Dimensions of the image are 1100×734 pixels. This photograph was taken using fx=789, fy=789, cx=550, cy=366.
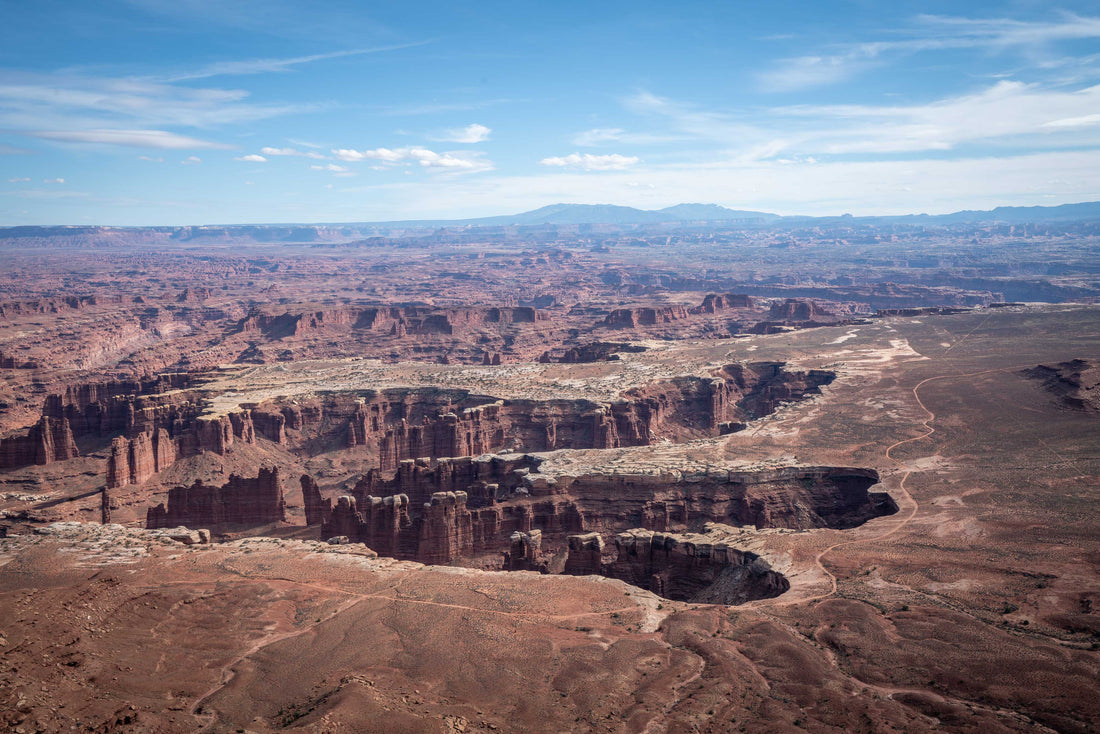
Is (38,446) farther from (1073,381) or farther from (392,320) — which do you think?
(392,320)

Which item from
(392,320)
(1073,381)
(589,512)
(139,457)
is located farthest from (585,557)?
(392,320)

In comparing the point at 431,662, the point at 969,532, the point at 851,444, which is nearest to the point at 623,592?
the point at 431,662

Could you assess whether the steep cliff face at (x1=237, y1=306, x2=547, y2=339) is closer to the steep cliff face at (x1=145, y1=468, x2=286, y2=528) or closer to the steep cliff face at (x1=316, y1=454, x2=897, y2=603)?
the steep cliff face at (x1=145, y1=468, x2=286, y2=528)

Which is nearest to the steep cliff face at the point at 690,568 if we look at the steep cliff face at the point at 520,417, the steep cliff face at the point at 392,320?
the steep cliff face at the point at 520,417

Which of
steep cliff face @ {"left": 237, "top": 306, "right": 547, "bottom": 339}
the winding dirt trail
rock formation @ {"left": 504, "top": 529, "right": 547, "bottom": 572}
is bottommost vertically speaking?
rock formation @ {"left": 504, "top": 529, "right": 547, "bottom": 572}

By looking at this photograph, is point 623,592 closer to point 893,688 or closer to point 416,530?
point 893,688

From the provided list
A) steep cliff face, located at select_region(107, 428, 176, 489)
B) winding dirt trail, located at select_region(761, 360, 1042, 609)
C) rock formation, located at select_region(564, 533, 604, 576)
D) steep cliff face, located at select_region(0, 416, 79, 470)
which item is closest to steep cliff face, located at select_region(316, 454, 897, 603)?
rock formation, located at select_region(564, 533, 604, 576)
